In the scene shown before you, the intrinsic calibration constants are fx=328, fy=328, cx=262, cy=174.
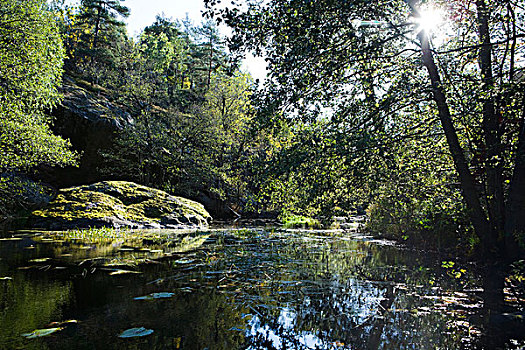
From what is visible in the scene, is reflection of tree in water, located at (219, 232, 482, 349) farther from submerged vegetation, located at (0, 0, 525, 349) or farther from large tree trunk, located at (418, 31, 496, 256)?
large tree trunk, located at (418, 31, 496, 256)

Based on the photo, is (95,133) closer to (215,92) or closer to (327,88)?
(215,92)

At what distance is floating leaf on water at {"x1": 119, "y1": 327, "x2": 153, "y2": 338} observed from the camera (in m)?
2.77

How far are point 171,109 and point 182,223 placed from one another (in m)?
13.8

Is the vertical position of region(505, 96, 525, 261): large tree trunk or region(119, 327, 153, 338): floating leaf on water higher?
region(505, 96, 525, 261): large tree trunk

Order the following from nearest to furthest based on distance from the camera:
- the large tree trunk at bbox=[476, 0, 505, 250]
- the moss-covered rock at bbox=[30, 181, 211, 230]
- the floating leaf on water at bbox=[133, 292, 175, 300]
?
1. the floating leaf on water at bbox=[133, 292, 175, 300]
2. the large tree trunk at bbox=[476, 0, 505, 250]
3. the moss-covered rock at bbox=[30, 181, 211, 230]

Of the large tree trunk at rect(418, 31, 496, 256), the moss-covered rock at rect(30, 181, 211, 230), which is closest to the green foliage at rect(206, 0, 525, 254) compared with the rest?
the large tree trunk at rect(418, 31, 496, 256)

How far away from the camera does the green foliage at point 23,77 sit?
11.3 m

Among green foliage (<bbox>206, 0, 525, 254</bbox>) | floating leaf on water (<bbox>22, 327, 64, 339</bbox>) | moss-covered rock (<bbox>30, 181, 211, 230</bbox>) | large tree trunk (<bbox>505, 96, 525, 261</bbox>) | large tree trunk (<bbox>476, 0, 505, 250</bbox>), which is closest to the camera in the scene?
floating leaf on water (<bbox>22, 327, 64, 339</bbox>)

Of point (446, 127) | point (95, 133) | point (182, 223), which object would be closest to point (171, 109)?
point (95, 133)

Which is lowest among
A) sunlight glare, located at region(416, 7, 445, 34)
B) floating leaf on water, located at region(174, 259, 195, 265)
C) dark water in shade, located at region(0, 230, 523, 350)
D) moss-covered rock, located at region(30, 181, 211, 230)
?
dark water in shade, located at region(0, 230, 523, 350)

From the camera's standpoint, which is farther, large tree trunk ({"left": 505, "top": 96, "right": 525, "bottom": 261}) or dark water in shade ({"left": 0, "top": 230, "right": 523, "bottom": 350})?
large tree trunk ({"left": 505, "top": 96, "right": 525, "bottom": 261})

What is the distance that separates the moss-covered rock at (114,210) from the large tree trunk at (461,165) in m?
11.3

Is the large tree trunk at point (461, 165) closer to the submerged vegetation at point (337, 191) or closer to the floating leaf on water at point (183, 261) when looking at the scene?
the submerged vegetation at point (337, 191)

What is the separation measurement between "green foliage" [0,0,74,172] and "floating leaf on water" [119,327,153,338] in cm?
Answer: 1107
